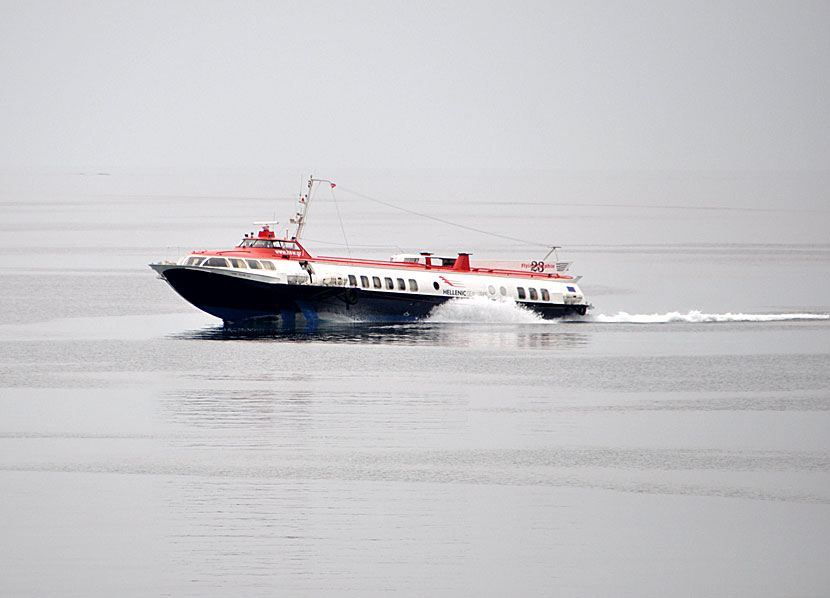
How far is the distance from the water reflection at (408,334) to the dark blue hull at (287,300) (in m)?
0.58

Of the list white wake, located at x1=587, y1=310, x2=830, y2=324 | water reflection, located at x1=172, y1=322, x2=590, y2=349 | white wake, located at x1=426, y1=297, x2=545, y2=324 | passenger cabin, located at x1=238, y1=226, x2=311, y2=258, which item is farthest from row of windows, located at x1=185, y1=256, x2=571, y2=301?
white wake, located at x1=587, y1=310, x2=830, y2=324

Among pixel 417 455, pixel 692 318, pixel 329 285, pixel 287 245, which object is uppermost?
pixel 287 245

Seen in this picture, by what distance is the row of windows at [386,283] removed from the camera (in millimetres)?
64438

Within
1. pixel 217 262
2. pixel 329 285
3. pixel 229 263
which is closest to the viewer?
pixel 217 262

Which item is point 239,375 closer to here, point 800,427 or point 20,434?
point 20,434

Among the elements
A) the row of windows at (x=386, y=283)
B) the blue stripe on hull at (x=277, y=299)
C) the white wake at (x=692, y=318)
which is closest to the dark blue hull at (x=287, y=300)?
the blue stripe on hull at (x=277, y=299)

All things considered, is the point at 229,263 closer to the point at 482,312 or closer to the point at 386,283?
the point at 386,283

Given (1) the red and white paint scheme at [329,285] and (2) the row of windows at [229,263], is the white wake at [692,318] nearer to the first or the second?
(1) the red and white paint scheme at [329,285]

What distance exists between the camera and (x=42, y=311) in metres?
70.7

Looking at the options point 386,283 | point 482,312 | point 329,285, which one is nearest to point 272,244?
point 329,285

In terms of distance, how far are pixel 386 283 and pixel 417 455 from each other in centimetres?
3016

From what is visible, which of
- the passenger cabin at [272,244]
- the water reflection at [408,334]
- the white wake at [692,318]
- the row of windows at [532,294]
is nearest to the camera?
the water reflection at [408,334]

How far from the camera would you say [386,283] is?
65.2m

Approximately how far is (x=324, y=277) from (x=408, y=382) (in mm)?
16328
